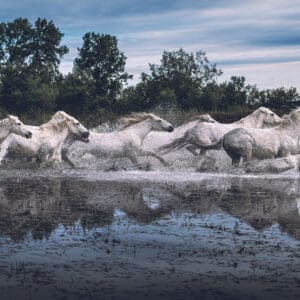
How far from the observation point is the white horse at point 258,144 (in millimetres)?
19859

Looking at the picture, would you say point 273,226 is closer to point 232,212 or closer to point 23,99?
point 232,212

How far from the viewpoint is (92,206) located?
1138 centimetres

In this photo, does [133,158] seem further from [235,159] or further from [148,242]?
[148,242]

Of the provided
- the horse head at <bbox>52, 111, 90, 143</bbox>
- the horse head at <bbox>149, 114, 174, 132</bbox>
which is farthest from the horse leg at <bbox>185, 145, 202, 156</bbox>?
the horse head at <bbox>52, 111, 90, 143</bbox>

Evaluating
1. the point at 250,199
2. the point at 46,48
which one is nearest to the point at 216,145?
the point at 250,199

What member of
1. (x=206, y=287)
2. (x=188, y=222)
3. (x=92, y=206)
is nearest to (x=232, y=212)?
(x=188, y=222)

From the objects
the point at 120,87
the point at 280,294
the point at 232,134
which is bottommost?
the point at 280,294

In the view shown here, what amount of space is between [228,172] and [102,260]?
39.5 ft

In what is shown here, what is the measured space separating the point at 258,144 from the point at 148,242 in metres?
11.8

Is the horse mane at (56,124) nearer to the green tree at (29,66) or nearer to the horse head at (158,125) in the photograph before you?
the horse head at (158,125)

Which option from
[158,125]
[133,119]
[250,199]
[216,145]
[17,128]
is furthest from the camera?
[158,125]

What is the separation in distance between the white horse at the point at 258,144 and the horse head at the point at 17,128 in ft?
17.0

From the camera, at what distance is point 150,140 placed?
22.5 meters

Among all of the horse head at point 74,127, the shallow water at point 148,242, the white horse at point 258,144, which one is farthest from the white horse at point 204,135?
the shallow water at point 148,242
